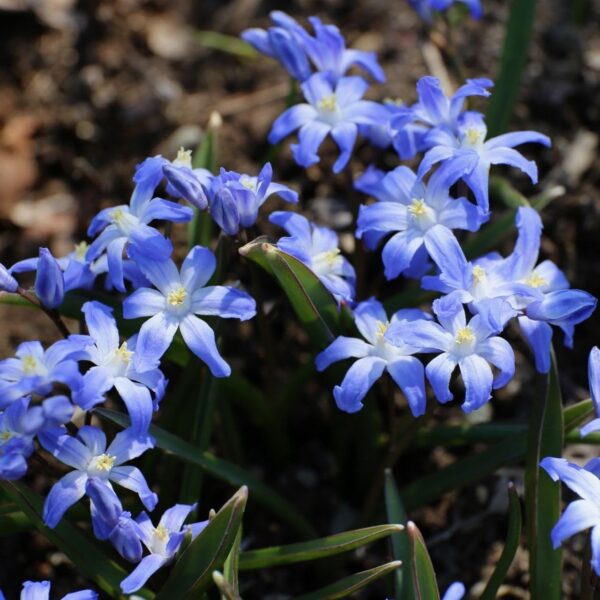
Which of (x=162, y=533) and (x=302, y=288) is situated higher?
(x=302, y=288)

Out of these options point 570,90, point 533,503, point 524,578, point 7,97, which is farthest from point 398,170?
point 7,97

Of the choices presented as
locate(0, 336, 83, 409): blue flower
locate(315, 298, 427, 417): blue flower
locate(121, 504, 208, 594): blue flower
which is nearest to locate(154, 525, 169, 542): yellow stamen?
locate(121, 504, 208, 594): blue flower

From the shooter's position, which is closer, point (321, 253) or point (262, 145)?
point (321, 253)

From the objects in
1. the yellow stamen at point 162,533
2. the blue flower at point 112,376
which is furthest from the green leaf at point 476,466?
the blue flower at point 112,376

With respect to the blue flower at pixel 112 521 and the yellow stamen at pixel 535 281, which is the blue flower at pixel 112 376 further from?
the yellow stamen at pixel 535 281

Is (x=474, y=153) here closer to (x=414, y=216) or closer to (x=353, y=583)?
(x=414, y=216)

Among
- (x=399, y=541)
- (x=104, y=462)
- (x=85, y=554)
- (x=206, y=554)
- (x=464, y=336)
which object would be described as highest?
(x=464, y=336)

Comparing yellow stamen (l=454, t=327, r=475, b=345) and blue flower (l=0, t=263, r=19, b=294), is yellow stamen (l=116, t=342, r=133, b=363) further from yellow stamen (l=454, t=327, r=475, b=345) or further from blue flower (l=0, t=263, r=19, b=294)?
yellow stamen (l=454, t=327, r=475, b=345)

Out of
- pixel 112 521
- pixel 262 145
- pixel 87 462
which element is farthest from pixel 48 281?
pixel 262 145
